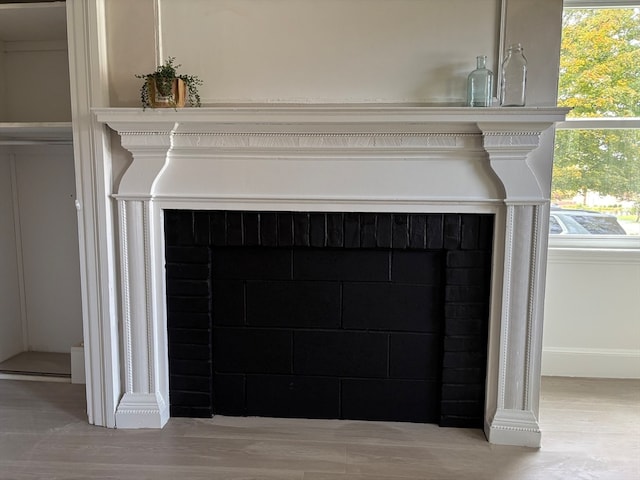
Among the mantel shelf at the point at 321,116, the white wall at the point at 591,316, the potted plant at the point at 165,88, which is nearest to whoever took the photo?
the mantel shelf at the point at 321,116

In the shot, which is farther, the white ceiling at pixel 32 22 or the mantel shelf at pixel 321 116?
the white ceiling at pixel 32 22

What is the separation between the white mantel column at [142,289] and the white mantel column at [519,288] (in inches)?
54.8

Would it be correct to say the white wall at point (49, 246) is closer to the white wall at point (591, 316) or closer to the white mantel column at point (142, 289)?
the white mantel column at point (142, 289)

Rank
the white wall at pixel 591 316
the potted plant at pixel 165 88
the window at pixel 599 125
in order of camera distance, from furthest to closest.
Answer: the white wall at pixel 591 316 → the window at pixel 599 125 → the potted plant at pixel 165 88

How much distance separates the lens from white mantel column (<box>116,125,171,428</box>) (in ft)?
6.82

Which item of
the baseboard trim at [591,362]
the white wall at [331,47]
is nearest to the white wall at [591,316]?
the baseboard trim at [591,362]

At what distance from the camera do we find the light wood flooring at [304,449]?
1880 mm

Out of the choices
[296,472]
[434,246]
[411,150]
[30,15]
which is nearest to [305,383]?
[296,472]

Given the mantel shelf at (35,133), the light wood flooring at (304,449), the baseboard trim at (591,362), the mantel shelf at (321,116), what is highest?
the mantel shelf at (321,116)

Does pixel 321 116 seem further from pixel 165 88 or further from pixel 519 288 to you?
pixel 519 288

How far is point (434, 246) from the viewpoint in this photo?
2.10 metres

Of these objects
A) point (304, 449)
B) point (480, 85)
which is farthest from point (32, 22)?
point (304, 449)

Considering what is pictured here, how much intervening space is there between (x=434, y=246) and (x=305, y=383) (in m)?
0.86

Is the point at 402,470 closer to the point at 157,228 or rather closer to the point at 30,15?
the point at 157,228
